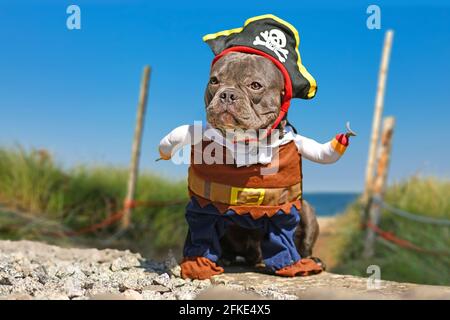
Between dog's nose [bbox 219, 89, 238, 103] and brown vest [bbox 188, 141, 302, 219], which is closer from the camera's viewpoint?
dog's nose [bbox 219, 89, 238, 103]

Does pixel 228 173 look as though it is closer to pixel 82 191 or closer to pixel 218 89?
pixel 218 89

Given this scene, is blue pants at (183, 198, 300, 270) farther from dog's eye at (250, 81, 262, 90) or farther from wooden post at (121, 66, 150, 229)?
wooden post at (121, 66, 150, 229)

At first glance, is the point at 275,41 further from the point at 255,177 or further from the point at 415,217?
the point at 415,217

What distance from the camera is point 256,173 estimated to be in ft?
9.30

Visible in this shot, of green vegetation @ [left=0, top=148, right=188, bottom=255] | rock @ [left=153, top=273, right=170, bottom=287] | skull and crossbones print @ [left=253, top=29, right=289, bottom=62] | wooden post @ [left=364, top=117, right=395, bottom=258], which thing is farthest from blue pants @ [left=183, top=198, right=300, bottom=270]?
wooden post @ [left=364, top=117, right=395, bottom=258]

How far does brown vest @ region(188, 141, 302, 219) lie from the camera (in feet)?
9.31

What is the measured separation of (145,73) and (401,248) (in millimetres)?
4036

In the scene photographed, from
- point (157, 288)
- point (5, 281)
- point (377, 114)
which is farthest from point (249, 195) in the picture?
point (377, 114)

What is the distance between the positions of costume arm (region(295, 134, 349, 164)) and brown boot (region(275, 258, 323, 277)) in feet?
1.79

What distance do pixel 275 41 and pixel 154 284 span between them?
130 cm

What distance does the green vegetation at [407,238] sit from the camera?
644 centimetres

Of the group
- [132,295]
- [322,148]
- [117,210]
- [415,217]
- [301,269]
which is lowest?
[117,210]

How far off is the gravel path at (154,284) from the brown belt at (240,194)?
1.29 ft
